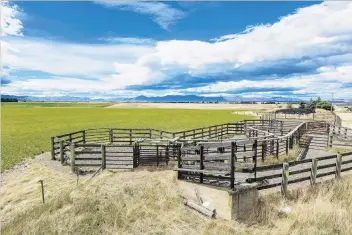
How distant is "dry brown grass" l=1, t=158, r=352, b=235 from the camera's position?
8836mm

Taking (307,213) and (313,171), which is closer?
(307,213)

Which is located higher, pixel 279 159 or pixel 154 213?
pixel 279 159

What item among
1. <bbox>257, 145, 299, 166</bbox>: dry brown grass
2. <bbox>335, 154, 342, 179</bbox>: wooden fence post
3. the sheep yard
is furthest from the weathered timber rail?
the sheep yard

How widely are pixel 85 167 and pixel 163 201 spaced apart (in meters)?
7.12

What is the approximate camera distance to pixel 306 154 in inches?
780

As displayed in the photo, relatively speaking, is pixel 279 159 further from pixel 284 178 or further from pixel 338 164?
pixel 284 178

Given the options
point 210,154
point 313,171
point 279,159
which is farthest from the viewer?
point 279,159

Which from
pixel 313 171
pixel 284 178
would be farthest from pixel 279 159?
pixel 284 178

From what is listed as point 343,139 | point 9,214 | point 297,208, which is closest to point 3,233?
point 9,214

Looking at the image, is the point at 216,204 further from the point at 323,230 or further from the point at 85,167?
the point at 85,167

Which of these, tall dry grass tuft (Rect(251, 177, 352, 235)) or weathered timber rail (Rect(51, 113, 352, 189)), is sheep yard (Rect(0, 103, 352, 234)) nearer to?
tall dry grass tuft (Rect(251, 177, 352, 235))

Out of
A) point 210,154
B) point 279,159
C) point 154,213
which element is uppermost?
point 210,154

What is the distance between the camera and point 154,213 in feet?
31.6

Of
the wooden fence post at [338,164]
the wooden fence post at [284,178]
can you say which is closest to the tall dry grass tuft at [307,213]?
the wooden fence post at [284,178]
